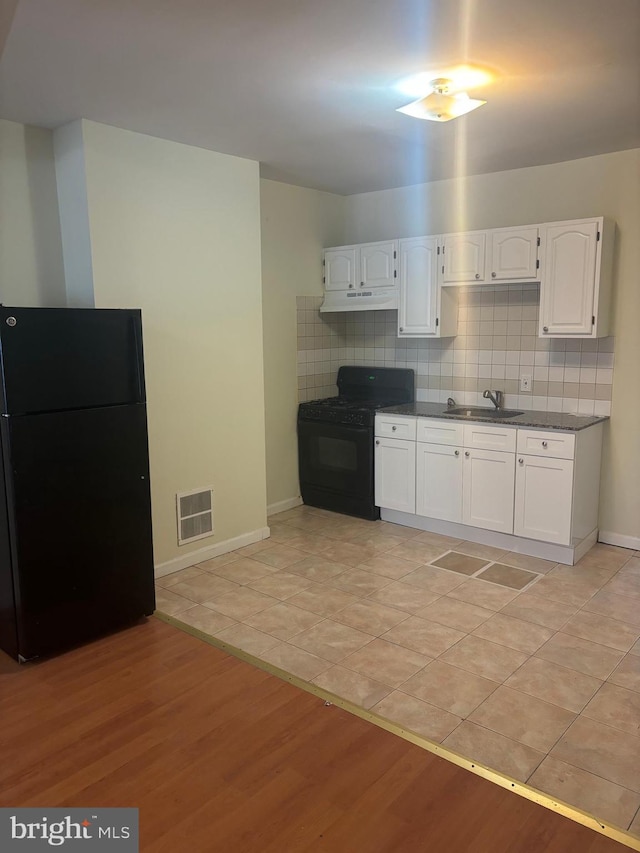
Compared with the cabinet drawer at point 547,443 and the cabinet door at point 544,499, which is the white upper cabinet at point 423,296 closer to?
the cabinet drawer at point 547,443

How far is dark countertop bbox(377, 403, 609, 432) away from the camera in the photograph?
12.8 feet

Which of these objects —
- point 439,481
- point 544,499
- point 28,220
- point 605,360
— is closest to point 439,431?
point 439,481

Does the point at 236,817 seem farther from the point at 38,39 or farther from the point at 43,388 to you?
the point at 38,39

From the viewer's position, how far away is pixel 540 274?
407 centimetres

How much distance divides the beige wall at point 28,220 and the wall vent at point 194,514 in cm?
139

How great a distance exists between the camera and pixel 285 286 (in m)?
4.95

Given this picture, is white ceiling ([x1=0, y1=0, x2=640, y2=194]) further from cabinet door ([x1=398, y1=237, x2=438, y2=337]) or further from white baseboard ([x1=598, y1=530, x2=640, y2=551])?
white baseboard ([x1=598, y1=530, x2=640, y2=551])

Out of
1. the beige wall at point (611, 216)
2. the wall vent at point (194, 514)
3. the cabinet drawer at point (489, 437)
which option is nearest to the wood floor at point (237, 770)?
the wall vent at point (194, 514)

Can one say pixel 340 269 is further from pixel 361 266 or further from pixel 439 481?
pixel 439 481

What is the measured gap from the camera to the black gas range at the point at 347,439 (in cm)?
482

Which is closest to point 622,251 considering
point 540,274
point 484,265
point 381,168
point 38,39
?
point 540,274

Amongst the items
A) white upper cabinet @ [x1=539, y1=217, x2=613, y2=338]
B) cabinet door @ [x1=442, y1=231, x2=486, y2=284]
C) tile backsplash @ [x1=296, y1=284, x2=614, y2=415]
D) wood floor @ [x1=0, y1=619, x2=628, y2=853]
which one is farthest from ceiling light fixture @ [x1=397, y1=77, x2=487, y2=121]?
wood floor @ [x1=0, y1=619, x2=628, y2=853]

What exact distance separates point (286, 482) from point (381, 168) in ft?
8.17

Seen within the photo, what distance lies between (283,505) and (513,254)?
258 cm
